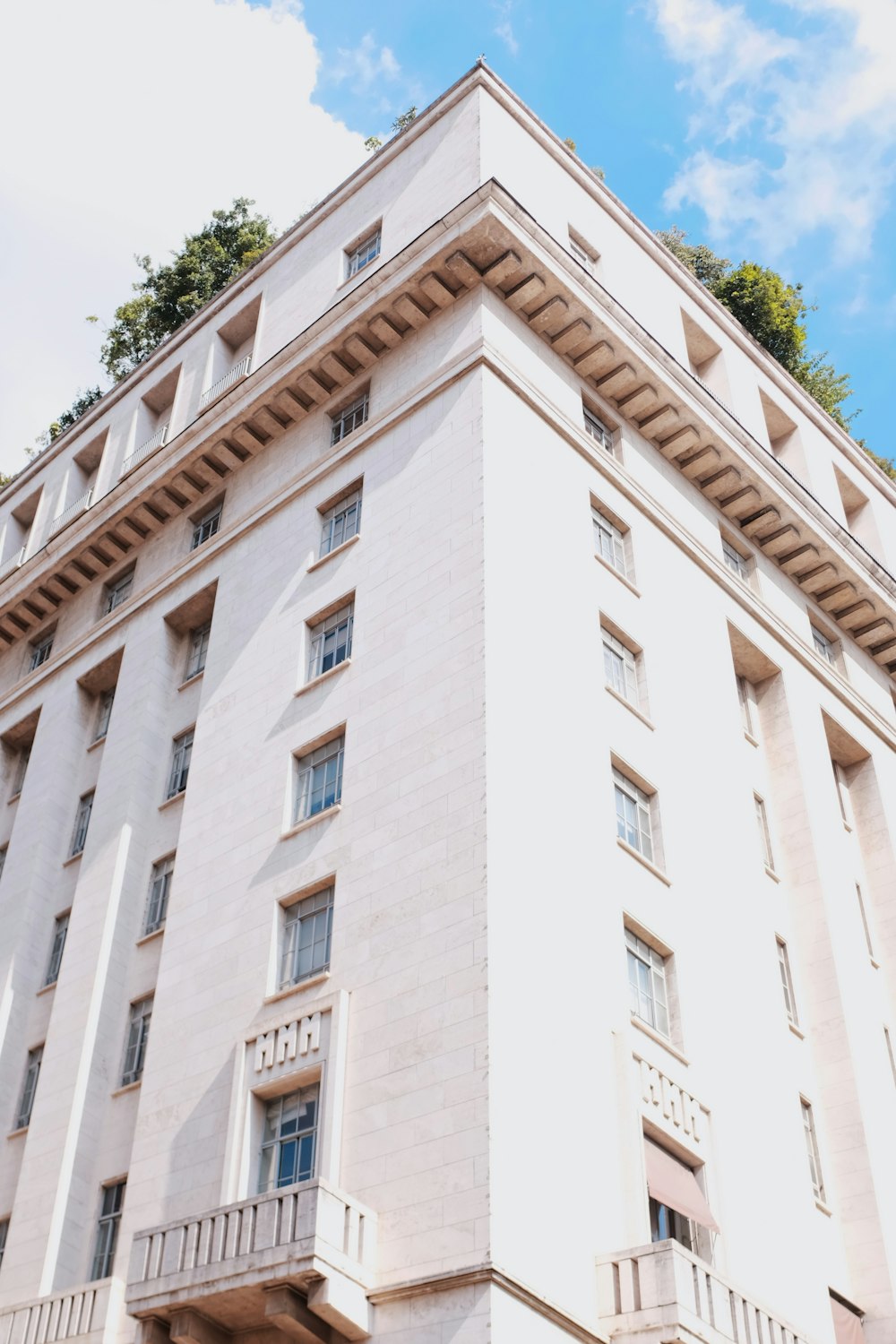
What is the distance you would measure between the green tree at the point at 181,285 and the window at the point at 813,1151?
35661 millimetres

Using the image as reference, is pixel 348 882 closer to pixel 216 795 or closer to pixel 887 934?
pixel 216 795

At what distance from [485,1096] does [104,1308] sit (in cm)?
622

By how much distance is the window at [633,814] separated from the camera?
23.3m

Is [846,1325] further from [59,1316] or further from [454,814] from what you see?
[59,1316]

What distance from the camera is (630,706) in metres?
24.5

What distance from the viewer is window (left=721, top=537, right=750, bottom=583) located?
31.7m

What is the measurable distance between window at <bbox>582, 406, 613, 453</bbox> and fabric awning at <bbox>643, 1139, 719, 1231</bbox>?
14.6m

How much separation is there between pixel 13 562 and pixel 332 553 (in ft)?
48.4

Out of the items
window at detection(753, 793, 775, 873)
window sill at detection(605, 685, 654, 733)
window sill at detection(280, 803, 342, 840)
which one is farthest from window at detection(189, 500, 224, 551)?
window at detection(753, 793, 775, 873)

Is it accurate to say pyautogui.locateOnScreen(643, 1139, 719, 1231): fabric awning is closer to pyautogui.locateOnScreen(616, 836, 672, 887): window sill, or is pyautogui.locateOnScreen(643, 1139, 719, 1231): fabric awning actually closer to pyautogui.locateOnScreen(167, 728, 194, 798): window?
pyautogui.locateOnScreen(616, 836, 672, 887): window sill

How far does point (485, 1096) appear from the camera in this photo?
1717 cm

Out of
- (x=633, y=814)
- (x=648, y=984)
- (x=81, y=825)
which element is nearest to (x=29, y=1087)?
(x=81, y=825)

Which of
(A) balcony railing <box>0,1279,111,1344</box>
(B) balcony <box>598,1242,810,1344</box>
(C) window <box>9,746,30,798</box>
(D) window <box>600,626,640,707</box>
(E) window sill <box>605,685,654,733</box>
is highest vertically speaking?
(C) window <box>9,746,30,798</box>

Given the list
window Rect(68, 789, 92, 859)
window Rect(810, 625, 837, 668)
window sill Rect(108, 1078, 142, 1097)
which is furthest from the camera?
window Rect(810, 625, 837, 668)
